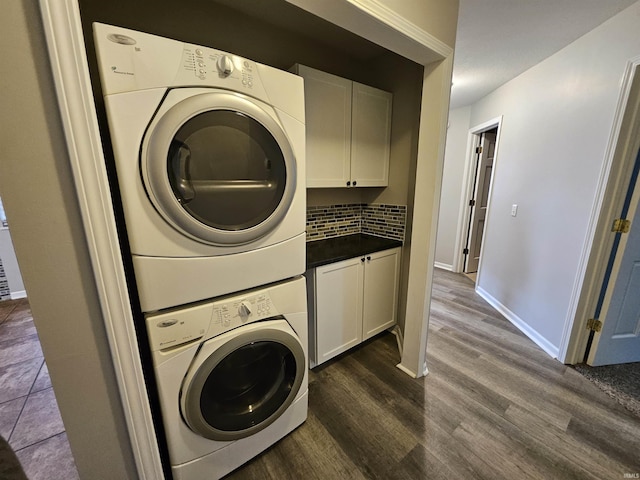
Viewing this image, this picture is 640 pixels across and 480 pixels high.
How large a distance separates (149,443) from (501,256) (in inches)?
126

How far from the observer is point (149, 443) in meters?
0.87

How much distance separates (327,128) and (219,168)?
1.04 meters

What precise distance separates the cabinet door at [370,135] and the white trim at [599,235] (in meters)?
1.37

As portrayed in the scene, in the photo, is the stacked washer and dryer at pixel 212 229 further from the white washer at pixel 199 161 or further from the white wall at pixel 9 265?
the white wall at pixel 9 265

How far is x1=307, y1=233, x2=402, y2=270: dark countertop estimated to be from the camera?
1.62m

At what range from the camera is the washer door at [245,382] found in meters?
0.95

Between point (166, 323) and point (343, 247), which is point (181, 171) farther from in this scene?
point (343, 247)

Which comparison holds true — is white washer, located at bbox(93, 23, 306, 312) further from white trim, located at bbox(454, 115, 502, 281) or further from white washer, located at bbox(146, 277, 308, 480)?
white trim, located at bbox(454, 115, 502, 281)

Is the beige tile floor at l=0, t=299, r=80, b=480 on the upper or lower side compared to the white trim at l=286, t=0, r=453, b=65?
lower

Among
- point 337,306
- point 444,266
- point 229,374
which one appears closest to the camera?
point 229,374

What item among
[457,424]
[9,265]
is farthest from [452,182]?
[9,265]

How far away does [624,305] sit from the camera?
5.71ft

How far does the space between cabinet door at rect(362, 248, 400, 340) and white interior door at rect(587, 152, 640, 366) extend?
1.41 m

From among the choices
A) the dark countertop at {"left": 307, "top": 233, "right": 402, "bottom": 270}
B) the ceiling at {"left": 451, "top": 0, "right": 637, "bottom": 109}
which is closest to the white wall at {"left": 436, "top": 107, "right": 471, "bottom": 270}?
the ceiling at {"left": 451, "top": 0, "right": 637, "bottom": 109}
